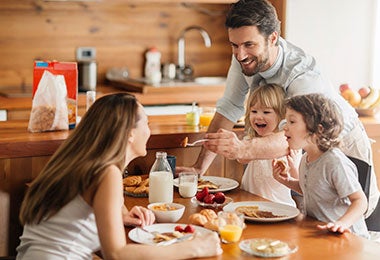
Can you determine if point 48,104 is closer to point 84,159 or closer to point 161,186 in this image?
point 161,186

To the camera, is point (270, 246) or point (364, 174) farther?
point (364, 174)

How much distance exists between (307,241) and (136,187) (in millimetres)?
927

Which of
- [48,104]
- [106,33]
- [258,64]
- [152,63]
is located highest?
[106,33]

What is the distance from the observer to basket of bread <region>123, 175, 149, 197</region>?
3.18 meters

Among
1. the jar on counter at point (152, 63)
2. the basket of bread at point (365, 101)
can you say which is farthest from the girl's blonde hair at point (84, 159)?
the jar on counter at point (152, 63)

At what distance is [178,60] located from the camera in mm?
6215

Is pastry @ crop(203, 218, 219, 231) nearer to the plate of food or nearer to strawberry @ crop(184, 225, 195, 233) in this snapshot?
strawberry @ crop(184, 225, 195, 233)

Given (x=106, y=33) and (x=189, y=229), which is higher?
(x=106, y=33)

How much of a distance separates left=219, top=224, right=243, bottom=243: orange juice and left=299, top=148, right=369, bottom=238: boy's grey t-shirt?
48 centimetres

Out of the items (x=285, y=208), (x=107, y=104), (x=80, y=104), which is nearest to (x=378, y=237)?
(x=285, y=208)

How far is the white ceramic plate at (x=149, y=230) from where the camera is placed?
256cm

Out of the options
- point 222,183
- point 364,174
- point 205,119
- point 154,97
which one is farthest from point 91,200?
point 154,97

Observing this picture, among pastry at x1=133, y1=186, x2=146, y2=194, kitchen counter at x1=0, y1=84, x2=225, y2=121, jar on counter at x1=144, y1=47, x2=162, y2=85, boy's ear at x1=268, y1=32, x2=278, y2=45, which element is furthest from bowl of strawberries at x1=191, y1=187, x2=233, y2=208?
jar on counter at x1=144, y1=47, x2=162, y2=85

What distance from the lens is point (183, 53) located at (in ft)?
20.5
